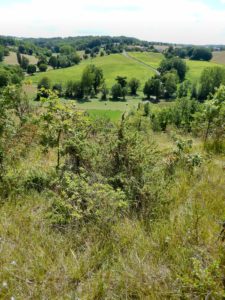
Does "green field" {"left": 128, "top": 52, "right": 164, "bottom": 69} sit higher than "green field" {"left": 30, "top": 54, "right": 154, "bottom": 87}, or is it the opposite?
"green field" {"left": 128, "top": 52, "right": 164, "bottom": 69}

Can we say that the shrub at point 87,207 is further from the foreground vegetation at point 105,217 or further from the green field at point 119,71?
the green field at point 119,71

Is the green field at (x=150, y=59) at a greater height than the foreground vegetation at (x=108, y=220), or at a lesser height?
lesser

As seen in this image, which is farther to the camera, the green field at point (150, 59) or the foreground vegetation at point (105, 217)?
the green field at point (150, 59)

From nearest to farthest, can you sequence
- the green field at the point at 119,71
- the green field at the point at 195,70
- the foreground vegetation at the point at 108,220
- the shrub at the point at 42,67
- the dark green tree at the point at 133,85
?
the foreground vegetation at the point at 108,220 → the dark green tree at the point at 133,85 → the green field at the point at 119,71 → the green field at the point at 195,70 → the shrub at the point at 42,67

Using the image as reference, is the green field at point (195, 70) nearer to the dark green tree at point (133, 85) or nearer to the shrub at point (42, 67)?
the dark green tree at point (133, 85)

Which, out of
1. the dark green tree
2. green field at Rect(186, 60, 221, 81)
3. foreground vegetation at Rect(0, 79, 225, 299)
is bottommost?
the dark green tree

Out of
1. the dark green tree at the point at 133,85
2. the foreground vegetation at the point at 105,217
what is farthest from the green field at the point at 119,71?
the foreground vegetation at the point at 105,217

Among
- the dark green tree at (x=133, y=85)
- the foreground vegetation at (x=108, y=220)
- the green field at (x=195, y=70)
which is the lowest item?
the dark green tree at (x=133, y=85)

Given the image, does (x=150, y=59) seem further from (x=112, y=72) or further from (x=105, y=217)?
(x=105, y=217)

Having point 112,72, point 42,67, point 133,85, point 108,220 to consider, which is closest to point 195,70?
point 112,72

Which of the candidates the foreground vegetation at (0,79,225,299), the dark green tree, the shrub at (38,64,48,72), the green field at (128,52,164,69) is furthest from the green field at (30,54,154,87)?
the foreground vegetation at (0,79,225,299)

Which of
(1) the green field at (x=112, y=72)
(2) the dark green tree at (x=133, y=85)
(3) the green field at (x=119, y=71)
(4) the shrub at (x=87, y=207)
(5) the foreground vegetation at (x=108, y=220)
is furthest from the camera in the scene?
(3) the green field at (x=119, y=71)

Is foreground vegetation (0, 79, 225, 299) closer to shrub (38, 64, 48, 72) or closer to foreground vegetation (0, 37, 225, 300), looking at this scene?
foreground vegetation (0, 37, 225, 300)

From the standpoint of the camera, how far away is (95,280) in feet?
8.61
